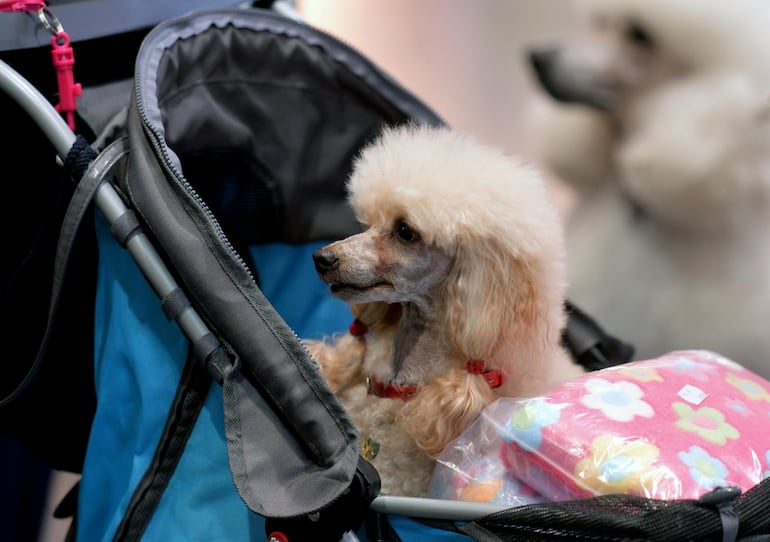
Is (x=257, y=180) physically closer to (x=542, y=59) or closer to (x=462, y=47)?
(x=542, y=59)

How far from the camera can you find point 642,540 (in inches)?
21.5

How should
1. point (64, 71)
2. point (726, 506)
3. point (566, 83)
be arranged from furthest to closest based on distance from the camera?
point (566, 83) < point (64, 71) < point (726, 506)

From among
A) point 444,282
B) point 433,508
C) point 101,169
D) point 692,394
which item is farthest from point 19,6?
point 692,394

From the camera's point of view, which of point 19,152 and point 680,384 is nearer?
point 680,384

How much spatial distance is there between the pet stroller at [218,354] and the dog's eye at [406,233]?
0.14m

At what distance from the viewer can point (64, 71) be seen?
79cm

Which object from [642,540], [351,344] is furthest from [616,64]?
[642,540]

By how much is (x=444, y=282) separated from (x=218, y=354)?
0.22 metres

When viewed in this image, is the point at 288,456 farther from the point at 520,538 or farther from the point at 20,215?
the point at 20,215

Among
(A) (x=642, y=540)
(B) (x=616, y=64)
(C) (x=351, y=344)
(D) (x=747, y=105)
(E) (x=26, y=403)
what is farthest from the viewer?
(B) (x=616, y=64)

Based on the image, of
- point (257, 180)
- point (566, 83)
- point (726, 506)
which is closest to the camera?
point (726, 506)

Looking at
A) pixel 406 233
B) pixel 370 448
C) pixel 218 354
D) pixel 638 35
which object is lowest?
pixel 370 448

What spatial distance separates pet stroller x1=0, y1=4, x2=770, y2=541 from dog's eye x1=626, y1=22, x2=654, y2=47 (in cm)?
38

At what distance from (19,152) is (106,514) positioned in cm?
42
